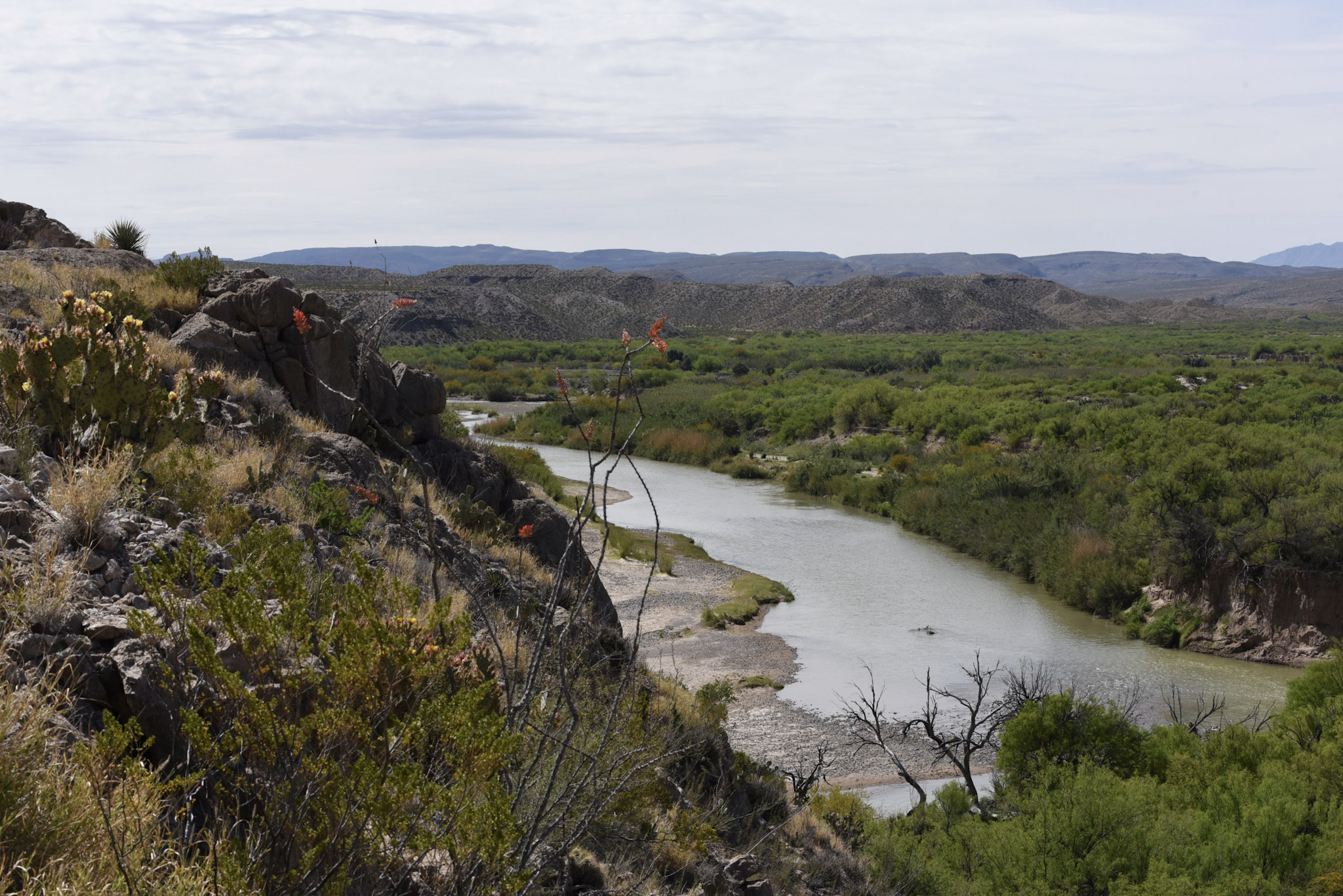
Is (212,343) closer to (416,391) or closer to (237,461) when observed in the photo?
(416,391)

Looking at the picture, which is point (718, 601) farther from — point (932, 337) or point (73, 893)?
point (932, 337)

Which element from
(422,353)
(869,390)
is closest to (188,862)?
(869,390)

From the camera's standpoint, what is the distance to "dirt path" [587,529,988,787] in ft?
53.4

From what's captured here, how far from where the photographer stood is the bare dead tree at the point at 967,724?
13977mm

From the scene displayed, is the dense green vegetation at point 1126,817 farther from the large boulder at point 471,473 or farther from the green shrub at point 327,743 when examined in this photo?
the large boulder at point 471,473

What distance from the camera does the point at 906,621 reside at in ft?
77.5

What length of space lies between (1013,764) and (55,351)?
1186cm

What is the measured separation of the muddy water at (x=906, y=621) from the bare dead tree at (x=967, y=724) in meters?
0.71

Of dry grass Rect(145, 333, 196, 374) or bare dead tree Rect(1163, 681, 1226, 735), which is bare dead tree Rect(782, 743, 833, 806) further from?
dry grass Rect(145, 333, 196, 374)

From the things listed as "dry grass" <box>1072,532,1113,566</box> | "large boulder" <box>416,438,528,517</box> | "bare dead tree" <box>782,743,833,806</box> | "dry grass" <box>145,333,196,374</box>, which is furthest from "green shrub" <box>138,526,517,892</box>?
"dry grass" <box>1072,532,1113,566</box>

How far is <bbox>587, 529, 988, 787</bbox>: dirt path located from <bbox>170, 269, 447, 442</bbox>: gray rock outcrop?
5100 millimetres

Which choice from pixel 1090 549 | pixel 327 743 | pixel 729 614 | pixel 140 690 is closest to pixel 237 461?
pixel 140 690

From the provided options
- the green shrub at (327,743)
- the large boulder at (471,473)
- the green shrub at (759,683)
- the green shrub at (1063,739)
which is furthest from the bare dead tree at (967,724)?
the green shrub at (327,743)

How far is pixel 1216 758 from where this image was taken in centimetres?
1280
